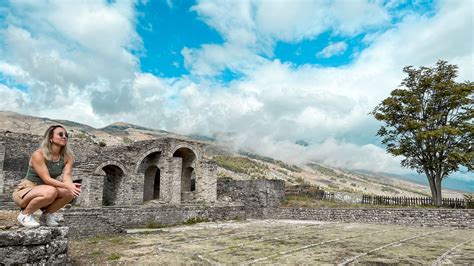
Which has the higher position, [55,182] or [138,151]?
[138,151]

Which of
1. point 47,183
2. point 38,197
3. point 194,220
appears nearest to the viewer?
point 38,197

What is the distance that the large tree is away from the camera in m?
23.5

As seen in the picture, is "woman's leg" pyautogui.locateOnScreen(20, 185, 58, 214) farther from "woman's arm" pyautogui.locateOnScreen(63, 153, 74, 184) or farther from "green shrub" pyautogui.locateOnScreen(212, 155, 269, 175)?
"green shrub" pyautogui.locateOnScreen(212, 155, 269, 175)

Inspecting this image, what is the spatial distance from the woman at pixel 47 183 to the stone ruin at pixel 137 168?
1691 centimetres

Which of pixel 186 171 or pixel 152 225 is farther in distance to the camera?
pixel 186 171

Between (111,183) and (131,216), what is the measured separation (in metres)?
9.83

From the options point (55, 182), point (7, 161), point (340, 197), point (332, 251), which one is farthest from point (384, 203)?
point (7, 161)

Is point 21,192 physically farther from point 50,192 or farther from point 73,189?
point 73,189

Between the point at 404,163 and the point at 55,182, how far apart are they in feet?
87.6

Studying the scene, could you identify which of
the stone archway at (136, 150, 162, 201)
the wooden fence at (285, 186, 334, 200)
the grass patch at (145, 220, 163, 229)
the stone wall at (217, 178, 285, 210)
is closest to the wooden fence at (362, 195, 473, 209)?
the wooden fence at (285, 186, 334, 200)

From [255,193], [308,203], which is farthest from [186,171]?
[308,203]

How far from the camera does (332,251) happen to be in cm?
1019

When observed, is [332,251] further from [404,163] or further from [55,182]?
[404,163]

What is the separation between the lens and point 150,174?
29.0 meters
